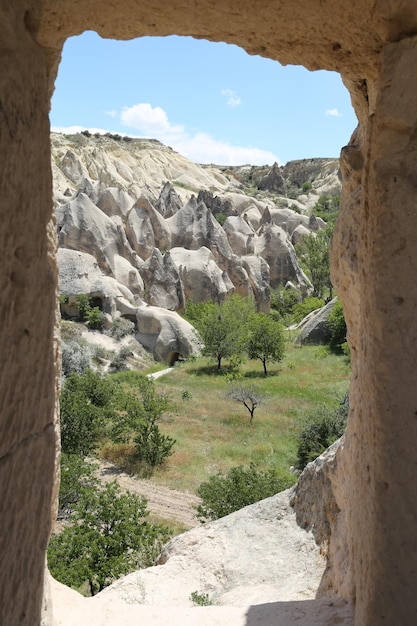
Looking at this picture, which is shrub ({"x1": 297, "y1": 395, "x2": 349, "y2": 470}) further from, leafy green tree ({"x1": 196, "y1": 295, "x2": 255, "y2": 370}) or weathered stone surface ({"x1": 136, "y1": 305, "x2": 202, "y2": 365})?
weathered stone surface ({"x1": 136, "y1": 305, "x2": 202, "y2": 365})

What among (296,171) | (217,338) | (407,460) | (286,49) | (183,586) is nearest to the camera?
(407,460)

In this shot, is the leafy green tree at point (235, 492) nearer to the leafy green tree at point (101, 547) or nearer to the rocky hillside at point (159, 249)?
the leafy green tree at point (101, 547)

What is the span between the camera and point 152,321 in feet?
65.9

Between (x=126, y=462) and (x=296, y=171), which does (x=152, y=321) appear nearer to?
(x=126, y=462)

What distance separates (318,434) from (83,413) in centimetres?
502

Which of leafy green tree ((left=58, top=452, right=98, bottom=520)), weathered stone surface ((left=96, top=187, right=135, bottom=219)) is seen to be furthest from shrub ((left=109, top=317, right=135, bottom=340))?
leafy green tree ((left=58, top=452, right=98, bottom=520))

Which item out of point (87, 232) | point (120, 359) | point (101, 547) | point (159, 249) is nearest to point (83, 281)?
point (120, 359)

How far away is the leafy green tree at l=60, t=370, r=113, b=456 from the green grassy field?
5.37 feet

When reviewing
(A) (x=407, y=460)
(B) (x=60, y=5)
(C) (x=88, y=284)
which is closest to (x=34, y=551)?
(A) (x=407, y=460)

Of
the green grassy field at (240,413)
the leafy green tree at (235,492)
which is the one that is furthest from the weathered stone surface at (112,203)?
the leafy green tree at (235,492)

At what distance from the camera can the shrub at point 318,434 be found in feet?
34.7

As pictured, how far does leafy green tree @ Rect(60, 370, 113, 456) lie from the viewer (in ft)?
35.7

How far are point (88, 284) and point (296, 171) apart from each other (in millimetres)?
53018

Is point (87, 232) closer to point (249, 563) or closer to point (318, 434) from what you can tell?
point (318, 434)
